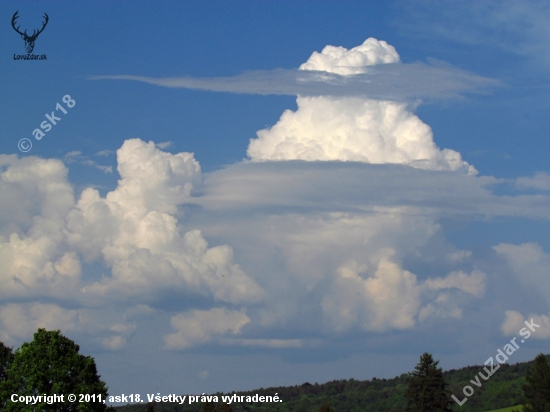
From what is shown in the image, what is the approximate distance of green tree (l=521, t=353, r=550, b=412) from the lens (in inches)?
2960

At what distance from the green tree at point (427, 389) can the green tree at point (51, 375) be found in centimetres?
3752

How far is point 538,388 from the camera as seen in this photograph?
76.1m

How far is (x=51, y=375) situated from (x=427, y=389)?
1690 inches

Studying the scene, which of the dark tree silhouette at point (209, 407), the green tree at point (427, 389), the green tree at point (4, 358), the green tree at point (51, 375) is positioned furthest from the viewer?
the dark tree silhouette at point (209, 407)

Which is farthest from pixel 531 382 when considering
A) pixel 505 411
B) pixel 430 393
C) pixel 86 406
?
pixel 505 411

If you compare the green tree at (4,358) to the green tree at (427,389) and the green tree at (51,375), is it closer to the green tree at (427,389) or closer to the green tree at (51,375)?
the green tree at (51,375)

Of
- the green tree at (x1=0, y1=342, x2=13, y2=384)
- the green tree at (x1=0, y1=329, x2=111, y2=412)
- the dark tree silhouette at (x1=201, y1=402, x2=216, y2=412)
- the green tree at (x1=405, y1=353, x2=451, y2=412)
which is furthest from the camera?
the dark tree silhouette at (x1=201, y1=402, x2=216, y2=412)

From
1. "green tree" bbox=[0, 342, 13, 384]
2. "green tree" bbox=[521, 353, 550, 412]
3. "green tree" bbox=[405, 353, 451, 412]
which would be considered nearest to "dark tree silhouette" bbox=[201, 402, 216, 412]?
"green tree" bbox=[405, 353, 451, 412]

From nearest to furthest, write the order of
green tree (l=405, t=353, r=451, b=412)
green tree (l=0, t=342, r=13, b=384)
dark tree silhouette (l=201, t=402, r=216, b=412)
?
green tree (l=0, t=342, r=13, b=384)
green tree (l=405, t=353, r=451, b=412)
dark tree silhouette (l=201, t=402, r=216, b=412)

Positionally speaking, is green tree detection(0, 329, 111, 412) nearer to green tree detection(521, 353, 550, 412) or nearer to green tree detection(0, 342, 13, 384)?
green tree detection(0, 342, 13, 384)

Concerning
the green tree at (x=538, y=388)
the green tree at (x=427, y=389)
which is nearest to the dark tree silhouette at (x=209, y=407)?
the green tree at (x=427, y=389)

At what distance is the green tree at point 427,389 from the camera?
84.6m

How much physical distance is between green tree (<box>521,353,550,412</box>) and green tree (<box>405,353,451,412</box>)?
33.4ft

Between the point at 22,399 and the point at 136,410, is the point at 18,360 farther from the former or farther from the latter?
the point at 136,410
